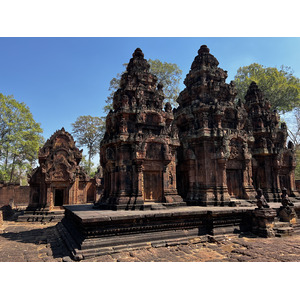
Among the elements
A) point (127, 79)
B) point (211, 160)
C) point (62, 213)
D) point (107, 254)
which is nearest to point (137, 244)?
point (107, 254)

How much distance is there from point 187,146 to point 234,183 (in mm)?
3298

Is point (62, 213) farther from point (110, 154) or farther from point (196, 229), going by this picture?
point (196, 229)

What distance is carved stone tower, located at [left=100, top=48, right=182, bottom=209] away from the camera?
9.91 meters

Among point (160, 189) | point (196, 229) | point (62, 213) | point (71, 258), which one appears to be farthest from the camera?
point (62, 213)

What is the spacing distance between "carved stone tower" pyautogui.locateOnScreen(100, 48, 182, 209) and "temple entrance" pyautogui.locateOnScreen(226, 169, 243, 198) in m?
3.54

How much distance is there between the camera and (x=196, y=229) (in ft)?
27.8

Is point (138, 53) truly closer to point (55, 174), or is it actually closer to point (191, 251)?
point (55, 174)

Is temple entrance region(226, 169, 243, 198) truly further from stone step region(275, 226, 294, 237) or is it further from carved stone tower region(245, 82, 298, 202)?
stone step region(275, 226, 294, 237)

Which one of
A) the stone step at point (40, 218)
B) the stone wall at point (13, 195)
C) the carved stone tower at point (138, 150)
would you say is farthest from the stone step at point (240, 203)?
the stone wall at point (13, 195)

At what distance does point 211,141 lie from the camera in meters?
12.2

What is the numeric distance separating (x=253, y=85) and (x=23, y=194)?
→ 83.5 ft

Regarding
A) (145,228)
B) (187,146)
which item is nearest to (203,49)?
(187,146)

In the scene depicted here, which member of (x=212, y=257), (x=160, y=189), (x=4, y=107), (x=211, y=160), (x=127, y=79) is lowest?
(x=212, y=257)

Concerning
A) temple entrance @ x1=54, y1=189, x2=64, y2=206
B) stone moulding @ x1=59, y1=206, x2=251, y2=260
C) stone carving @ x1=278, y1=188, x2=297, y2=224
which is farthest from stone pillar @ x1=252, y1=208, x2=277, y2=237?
temple entrance @ x1=54, y1=189, x2=64, y2=206
